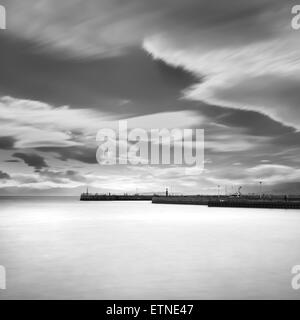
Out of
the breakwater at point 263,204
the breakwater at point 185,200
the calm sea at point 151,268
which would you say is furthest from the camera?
the breakwater at point 185,200

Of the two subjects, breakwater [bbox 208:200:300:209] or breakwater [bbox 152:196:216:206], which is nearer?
breakwater [bbox 208:200:300:209]

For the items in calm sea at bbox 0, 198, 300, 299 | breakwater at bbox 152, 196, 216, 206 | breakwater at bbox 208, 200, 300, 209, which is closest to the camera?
calm sea at bbox 0, 198, 300, 299

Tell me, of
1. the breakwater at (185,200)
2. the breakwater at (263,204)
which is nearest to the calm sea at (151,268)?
the breakwater at (263,204)

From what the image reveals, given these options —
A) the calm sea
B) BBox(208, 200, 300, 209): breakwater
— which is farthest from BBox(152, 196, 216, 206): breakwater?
the calm sea

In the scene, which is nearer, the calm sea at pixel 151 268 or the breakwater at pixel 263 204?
the calm sea at pixel 151 268

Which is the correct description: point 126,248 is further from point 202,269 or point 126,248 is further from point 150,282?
point 150,282

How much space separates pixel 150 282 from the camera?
17812 millimetres

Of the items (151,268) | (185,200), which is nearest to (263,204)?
(185,200)

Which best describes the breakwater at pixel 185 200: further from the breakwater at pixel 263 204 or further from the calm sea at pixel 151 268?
the calm sea at pixel 151 268

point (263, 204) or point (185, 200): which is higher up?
point (263, 204)

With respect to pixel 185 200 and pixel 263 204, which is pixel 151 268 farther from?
pixel 185 200

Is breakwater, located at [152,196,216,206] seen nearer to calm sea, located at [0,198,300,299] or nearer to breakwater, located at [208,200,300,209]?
breakwater, located at [208,200,300,209]
